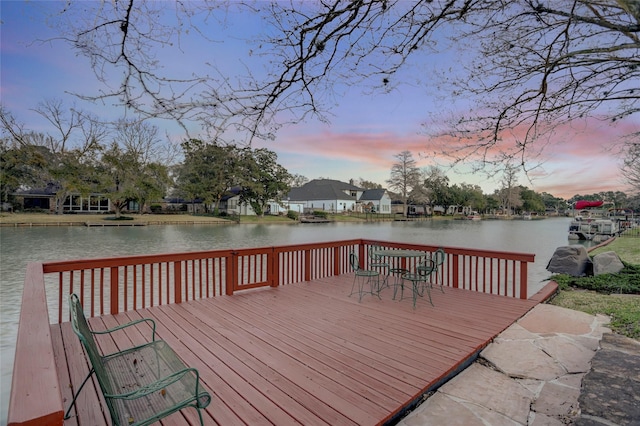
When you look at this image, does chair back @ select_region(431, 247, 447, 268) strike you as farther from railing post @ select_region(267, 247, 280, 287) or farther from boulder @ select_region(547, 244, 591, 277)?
boulder @ select_region(547, 244, 591, 277)

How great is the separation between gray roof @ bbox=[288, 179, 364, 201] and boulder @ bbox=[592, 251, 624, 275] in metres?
43.7

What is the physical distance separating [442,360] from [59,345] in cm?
357

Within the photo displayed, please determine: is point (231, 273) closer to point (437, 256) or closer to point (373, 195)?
point (437, 256)

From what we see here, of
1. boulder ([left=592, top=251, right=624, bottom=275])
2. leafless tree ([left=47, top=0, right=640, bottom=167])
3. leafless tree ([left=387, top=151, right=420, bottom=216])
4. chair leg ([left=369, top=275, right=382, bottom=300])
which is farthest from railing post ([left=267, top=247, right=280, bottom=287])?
leafless tree ([left=387, top=151, right=420, bottom=216])

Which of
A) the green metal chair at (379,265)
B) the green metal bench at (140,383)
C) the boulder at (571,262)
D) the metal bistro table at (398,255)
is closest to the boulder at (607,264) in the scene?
the boulder at (571,262)

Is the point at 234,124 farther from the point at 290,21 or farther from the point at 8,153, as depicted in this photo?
the point at 8,153

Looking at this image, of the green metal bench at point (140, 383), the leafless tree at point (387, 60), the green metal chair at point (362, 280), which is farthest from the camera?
the green metal chair at point (362, 280)

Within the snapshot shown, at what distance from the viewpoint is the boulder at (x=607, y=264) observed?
24.7 ft

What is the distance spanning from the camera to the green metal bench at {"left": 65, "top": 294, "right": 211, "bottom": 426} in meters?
1.56

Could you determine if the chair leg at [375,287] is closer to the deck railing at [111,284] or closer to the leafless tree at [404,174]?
the deck railing at [111,284]

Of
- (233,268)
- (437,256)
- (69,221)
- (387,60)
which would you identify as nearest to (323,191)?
(69,221)

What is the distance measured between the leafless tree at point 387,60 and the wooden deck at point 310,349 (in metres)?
1.86

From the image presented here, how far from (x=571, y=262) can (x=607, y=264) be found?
888mm

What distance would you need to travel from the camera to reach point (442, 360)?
3.00 m
